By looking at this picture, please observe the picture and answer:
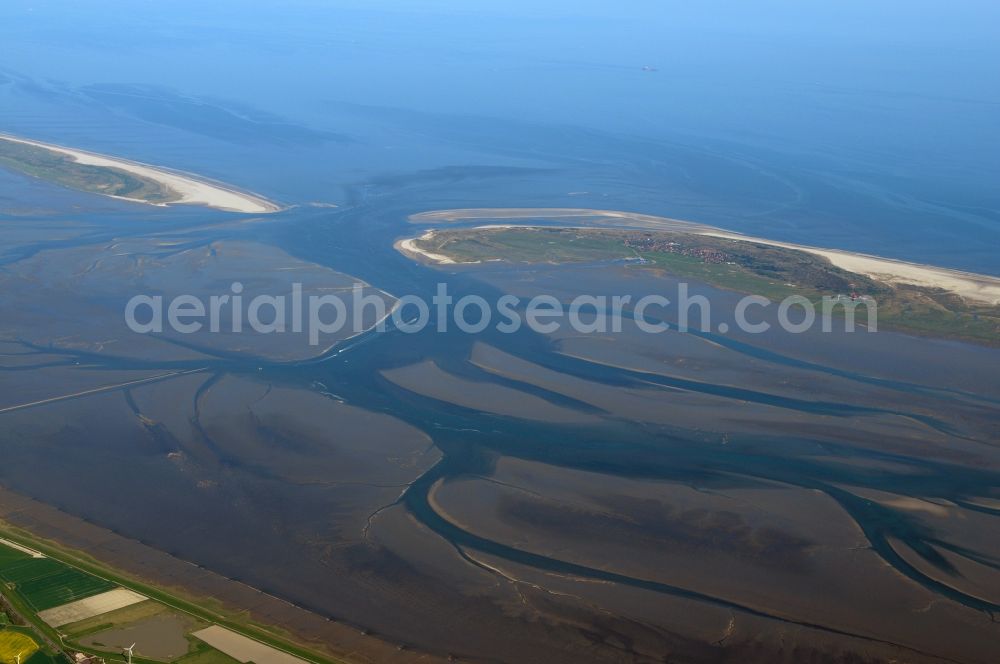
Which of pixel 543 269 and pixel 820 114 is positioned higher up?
pixel 820 114

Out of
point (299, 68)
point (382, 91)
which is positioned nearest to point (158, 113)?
point (382, 91)

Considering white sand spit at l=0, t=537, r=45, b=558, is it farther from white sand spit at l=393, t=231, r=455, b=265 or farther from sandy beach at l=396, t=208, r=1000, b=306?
sandy beach at l=396, t=208, r=1000, b=306

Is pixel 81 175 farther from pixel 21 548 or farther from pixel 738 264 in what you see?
pixel 21 548

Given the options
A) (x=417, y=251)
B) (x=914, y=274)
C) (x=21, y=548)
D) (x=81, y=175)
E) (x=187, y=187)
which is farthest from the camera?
(x=81, y=175)

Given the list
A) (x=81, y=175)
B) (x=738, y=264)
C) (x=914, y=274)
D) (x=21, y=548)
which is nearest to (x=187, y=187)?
(x=81, y=175)

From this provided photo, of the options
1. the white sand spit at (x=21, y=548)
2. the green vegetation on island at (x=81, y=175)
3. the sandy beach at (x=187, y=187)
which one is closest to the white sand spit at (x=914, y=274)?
the sandy beach at (x=187, y=187)

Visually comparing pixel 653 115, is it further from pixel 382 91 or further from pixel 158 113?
pixel 158 113
